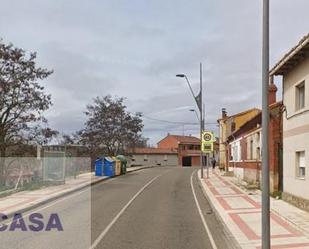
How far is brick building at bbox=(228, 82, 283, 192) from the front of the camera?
23531 millimetres

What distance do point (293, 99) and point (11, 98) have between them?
18324 mm

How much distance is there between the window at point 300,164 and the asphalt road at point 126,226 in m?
3.38

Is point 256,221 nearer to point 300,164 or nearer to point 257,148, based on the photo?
point 300,164

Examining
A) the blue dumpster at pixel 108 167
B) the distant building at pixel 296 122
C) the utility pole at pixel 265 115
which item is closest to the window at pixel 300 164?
the distant building at pixel 296 122

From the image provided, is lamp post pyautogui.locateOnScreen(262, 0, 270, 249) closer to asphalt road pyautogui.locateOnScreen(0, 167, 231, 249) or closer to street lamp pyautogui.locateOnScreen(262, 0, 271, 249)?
street lamp pyautogui.locateOnScreen(262, 0, 271, 249)

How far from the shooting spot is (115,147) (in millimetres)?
60625

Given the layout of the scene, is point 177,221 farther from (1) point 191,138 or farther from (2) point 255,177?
(1) point 191,138

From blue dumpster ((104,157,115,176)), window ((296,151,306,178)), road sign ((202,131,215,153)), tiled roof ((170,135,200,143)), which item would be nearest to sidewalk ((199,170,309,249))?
window ((296,151,306,178))

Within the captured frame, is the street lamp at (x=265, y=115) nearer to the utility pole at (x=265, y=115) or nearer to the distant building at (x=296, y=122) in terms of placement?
the utility pole at (x=265, y=115)

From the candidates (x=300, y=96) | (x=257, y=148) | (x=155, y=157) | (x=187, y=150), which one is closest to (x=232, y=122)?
(x=257, y=148)

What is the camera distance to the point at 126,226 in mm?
15164

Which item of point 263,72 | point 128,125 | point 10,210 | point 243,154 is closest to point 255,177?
point 243,154

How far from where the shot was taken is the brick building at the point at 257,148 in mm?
23531

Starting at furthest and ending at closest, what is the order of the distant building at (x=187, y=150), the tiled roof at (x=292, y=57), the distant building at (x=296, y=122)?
the distant building at (x=187, y=150) → the distant building at (x=296, y=122) → the tiled roof at (x=292, y=57)
